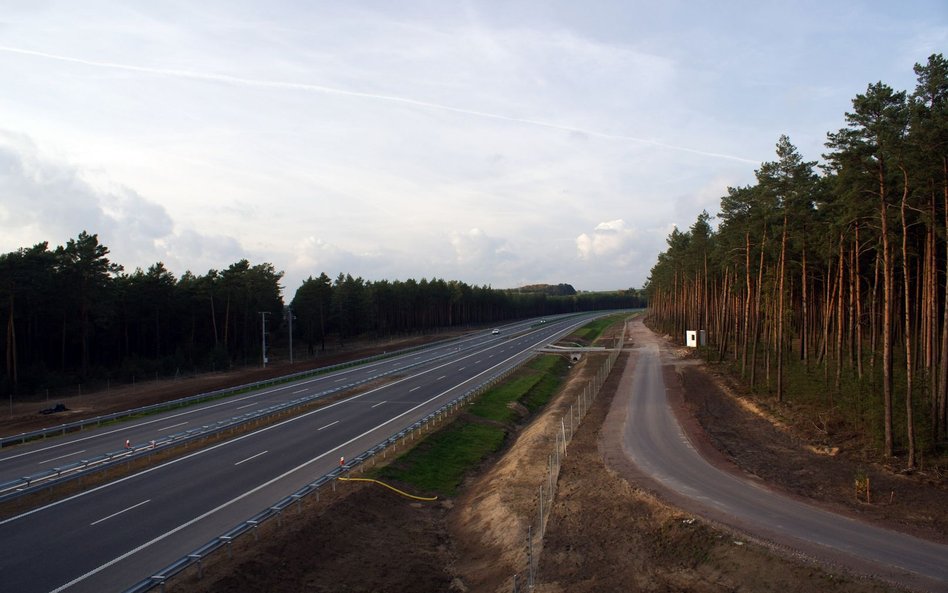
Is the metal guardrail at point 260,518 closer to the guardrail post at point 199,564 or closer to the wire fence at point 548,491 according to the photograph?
the guardrail post at point 199,564

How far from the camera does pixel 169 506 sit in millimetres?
19797

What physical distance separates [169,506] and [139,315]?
63729 millimetres

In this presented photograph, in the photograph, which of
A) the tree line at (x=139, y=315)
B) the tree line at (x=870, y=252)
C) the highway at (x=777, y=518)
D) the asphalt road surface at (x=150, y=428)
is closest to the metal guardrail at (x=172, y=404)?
the asphalt road surface at (x=150, y=428)

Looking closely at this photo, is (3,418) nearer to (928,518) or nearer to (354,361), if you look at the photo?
(354,361)

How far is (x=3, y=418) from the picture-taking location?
4191cm

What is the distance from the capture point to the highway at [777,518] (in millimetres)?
14484

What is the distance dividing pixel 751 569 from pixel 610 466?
33.7 feet

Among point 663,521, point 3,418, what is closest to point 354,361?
point 3,418

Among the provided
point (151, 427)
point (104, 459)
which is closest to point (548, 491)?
point (104, 459)

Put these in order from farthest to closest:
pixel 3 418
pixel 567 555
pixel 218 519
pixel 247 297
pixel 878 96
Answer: pixel 247 297, pixel 3 418, pixel 878 96, pixel 218 519, pixel 567 555

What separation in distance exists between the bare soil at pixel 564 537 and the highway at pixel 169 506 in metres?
1.88

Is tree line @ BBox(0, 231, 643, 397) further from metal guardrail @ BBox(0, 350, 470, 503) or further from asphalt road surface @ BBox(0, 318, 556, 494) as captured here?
metal guardrail @ BBox(0, 350, 470, 503)

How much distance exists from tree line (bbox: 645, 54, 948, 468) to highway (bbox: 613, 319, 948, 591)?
24.9 feet

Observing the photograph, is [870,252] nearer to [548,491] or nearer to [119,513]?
[548,491]
